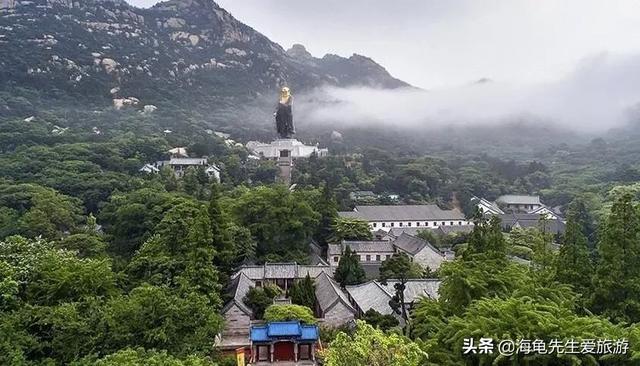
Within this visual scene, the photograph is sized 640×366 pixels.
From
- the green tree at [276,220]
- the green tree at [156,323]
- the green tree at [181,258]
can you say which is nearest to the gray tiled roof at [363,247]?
the green tree at [276,220]

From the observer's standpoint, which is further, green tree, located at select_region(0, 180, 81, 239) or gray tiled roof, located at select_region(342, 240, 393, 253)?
gray tiled roof, located at select_region(342, 240, 393, 253)

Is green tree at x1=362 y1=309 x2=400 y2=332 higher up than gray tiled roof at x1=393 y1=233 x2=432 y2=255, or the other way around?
green tree at x1=362 y1=309 x2=400 y2=332

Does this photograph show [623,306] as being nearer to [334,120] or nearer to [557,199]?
[557,199]

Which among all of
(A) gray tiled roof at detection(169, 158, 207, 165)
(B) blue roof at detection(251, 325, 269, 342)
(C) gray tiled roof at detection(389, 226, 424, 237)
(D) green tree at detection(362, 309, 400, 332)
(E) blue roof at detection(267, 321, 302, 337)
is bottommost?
(C) gray tiled roof at detection(389, 226, 424, 237)

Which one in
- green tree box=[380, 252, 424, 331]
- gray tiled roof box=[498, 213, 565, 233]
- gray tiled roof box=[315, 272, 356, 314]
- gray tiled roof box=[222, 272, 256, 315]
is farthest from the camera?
gray tiled roof box=[498, 213, 565, 233]

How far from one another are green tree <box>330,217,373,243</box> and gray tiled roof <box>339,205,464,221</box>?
33.9 feet

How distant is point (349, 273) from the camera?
96.4 feet

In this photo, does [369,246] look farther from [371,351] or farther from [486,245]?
[371,351]

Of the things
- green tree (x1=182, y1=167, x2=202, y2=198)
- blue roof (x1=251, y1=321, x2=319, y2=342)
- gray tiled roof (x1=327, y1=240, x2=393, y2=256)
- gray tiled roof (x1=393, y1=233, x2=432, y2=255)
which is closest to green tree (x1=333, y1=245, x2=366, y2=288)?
gray tiled roof (x1=327, y1=240, x2=393, y2=256)

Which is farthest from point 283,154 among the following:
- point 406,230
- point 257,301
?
point 257,301

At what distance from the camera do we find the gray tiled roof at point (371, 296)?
81.7 ft

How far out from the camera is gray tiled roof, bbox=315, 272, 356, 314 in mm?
24344

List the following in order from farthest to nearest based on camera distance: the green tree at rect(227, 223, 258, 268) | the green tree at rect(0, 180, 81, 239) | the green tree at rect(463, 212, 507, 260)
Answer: the green tree at rect(0, 180, 81, 239) → the green tree at rect(227, 223, 258, 268) → the green tree at rect(463, 212, 507, 260)

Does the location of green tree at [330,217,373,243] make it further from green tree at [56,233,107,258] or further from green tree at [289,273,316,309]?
green tree at [56,233,107,258]
